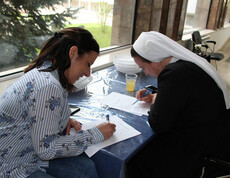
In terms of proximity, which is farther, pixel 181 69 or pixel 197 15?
pixel 197 15

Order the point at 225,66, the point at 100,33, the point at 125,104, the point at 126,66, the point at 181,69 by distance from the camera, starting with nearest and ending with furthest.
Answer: the point at 181,69
the point at 125,104
the point at 126,66
the point at 100,33
the point at 225,66

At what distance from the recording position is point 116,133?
3.85 feet

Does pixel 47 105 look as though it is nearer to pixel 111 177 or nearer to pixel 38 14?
pixel 111 177

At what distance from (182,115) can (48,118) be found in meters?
0.75

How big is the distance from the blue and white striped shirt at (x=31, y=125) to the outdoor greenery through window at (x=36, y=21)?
44.7 inches

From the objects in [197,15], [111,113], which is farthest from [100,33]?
[197,15]

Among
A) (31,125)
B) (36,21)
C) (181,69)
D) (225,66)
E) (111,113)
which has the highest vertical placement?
(36,21)

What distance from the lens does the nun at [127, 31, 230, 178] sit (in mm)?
1187

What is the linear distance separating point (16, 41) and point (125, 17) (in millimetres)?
1888

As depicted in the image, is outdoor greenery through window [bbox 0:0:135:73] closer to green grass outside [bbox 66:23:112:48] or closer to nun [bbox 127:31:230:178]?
green grass outside [bbox 66:23:112:48]

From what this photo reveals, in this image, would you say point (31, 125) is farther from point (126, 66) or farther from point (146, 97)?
point (126, 66)

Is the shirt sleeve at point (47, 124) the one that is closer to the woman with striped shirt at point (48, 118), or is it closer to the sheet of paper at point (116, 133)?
the woman with striped shirt at point (48, 118)

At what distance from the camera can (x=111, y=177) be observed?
1061mm

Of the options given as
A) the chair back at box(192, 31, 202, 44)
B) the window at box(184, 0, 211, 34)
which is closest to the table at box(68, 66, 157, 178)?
the chair back at box(192, 31, 202, 44)
